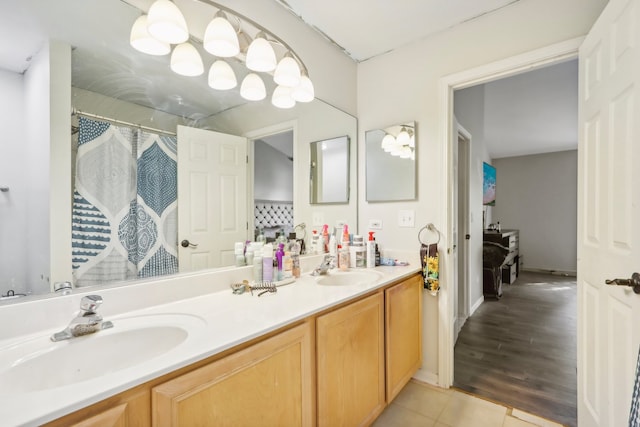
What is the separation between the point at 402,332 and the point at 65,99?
188 centimetres

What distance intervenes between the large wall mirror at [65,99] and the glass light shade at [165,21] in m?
0.09

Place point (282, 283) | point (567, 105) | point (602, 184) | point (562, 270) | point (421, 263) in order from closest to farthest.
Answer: point (602, 184), point (282, 283), point (421, 263), point (567, 105), point (562, 270)

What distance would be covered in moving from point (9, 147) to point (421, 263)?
78.7 inches

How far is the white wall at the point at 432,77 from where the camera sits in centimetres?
157

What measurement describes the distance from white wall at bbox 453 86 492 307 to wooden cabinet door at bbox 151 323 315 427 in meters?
2.61

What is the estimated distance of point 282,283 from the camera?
1.46 meters

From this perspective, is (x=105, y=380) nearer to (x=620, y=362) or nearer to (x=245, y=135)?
(x=245, y=135)

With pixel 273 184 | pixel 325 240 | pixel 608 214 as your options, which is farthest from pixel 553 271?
pixel 273 184

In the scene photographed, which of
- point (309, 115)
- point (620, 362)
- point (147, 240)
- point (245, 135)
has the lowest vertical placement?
point (620, 362)

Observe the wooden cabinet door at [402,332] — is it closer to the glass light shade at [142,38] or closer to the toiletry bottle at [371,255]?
the toiletry bottle at [371,255]

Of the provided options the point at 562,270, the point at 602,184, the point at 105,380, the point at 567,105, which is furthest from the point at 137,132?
the point at 562,270

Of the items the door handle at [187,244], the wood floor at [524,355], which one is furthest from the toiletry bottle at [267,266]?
the wood floor at [524,355]

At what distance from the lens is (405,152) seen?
205cm

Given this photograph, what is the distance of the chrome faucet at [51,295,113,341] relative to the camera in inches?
32.6
